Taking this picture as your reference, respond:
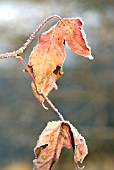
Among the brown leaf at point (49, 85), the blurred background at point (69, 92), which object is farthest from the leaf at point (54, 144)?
the blurred background at point (69, 92)

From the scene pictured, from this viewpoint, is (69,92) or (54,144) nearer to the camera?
(54,144)

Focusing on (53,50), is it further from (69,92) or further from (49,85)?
(69,92)

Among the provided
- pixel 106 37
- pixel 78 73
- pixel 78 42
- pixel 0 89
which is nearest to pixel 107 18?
pixel 106 37

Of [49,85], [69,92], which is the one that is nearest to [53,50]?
[49,85]

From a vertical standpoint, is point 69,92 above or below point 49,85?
above

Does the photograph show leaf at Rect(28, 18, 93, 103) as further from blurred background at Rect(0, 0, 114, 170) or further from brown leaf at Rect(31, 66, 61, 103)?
blurred background at Rect(0, 0, 114, 170)
